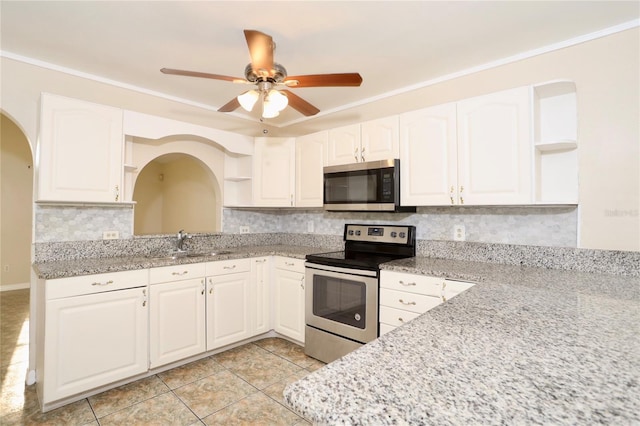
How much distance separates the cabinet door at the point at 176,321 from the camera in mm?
2406

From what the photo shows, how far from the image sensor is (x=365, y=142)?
2.78 m

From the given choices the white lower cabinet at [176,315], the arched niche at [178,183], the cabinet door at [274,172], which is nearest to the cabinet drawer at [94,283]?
the white lower cabinet at [176,315]

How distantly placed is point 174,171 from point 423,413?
21.7 feet

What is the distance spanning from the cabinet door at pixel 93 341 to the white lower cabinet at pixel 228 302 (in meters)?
0.52

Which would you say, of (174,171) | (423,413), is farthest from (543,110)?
(174,171)

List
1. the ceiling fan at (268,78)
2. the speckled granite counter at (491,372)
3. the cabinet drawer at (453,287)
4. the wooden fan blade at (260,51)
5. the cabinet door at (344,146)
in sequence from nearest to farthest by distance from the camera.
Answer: the speckled granite counter at (491,372)
the wooden fan blade at (260,51)
the ceiling fan at (268,78)
the cabinet drawer at (453,287)
the cabinet door at (344,146)

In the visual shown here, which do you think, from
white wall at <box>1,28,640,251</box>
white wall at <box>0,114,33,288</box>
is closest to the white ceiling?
white wall at <box>1,28,640,251</box>

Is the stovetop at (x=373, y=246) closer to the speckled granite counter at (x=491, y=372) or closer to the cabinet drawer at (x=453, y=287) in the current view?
the cabinet drawer at (x=453, y=287)

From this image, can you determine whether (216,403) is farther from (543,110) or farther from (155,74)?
(543,110)

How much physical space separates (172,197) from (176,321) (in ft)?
14.3

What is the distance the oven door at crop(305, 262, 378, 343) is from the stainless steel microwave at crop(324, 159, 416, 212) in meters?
0.57

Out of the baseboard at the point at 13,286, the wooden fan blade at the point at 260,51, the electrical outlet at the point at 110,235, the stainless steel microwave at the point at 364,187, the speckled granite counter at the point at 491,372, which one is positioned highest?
the wooden fan blade at the point at 260,51

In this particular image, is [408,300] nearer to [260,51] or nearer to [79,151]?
[260,51]

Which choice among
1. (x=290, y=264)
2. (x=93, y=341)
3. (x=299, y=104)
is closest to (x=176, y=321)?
(x=93, y=341)
